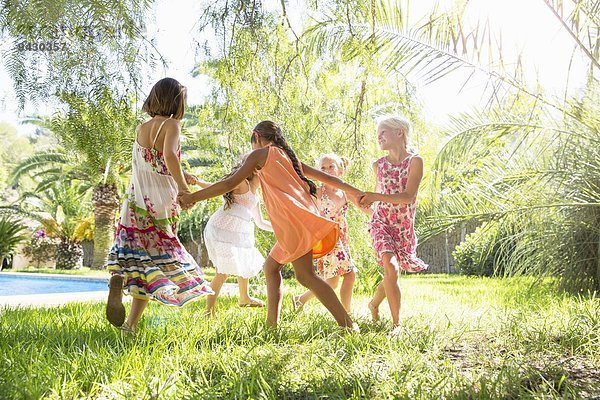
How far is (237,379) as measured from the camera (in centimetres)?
250

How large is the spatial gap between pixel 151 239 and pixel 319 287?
3.47 ft

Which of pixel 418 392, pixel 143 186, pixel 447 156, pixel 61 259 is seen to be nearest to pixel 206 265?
→ pixel 61 259

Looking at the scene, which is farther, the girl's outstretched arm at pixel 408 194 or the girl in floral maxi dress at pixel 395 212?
the girl in floral maxi dress at pixel 395 212

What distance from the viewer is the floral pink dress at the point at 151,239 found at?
12.0ft

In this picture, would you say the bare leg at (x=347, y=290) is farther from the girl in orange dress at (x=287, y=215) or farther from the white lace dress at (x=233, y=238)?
the girl in orange dress at (x=287, y=215)

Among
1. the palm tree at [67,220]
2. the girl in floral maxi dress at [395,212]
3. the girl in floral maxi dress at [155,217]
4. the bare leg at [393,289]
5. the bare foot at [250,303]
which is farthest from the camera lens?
the palm tree at [67,220]

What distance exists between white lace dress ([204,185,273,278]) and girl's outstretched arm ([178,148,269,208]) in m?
1.34

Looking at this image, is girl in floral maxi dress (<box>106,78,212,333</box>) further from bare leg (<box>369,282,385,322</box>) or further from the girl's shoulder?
the girl's shoulder

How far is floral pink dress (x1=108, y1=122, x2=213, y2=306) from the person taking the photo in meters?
→ 3.64

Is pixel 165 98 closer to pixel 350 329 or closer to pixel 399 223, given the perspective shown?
pixel 350 329

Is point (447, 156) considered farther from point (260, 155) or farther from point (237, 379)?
point (237, 379)

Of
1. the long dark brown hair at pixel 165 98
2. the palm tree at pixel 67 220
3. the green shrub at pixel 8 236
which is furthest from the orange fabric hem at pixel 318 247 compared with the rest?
the palm tree at pixel 67 220

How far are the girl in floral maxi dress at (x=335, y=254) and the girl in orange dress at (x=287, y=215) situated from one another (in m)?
1.17

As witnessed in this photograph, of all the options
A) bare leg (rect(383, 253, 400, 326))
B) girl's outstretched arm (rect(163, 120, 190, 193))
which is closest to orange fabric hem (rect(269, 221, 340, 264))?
bare leg (rect(383, 253, 400, 326))
